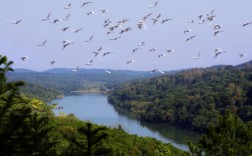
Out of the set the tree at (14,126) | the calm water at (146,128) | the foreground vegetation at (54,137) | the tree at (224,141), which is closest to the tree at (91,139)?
the foreground vegetation at (54,137)

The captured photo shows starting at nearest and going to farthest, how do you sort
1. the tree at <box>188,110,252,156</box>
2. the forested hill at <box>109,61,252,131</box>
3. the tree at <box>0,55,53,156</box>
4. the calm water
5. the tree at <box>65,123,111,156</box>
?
the tree at <box>0,55,53,156</box>
the tree at <box>65,123,111,156</box>
the tree at <box>188,110,252,156</box>
the calm water
the forested hill at <box>109,61,252,131</box>

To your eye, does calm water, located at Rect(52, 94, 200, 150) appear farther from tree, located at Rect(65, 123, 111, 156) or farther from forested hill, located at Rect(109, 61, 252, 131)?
tree, located at Rect(65, 123, 111, 156)

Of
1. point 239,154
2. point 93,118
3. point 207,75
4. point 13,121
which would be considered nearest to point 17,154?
point 13,121

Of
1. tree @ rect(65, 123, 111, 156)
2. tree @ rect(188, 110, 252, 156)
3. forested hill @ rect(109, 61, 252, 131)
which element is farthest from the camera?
forested hill @ rect(109, 61, 252, 131)

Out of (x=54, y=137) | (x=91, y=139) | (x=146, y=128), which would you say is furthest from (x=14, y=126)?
(x=146, y=128)

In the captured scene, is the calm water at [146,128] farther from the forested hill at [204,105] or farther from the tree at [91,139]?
the tree at [91,139]

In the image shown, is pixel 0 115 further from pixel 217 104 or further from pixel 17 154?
pixel 217 104

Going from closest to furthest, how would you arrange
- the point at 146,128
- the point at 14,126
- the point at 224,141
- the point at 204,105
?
the point at 14,126
the point at 224,141
the point at 146,128
the point at 204,105

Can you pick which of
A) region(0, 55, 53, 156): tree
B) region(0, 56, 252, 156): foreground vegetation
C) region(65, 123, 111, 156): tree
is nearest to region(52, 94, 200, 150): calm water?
region(0, 56, 252, 156): foreground vegetation

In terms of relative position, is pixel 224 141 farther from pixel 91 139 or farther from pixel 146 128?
pixel 146 128
